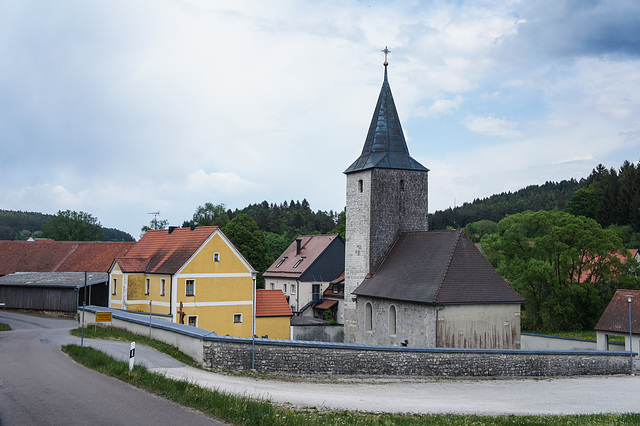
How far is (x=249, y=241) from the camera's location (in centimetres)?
6544

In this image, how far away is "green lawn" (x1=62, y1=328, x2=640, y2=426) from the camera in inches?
444

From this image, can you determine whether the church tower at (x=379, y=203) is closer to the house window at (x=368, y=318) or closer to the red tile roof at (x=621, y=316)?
the house window at (x=368, y=318)

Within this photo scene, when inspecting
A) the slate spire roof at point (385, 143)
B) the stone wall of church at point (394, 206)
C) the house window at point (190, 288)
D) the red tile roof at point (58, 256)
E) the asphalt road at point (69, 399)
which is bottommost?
the asphalt road at point (69, 399)

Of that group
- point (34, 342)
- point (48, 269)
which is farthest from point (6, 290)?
point (34, 342)

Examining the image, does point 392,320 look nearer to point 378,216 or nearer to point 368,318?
point 368,318

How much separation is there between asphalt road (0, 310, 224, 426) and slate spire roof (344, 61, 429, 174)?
71.8 ft

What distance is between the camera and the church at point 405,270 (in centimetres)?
2800

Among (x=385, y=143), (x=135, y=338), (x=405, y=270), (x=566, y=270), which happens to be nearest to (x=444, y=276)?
(x=405, y=270)

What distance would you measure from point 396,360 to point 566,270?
2711cm

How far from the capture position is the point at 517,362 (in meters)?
22.4

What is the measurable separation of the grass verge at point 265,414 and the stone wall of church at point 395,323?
41.7 feet

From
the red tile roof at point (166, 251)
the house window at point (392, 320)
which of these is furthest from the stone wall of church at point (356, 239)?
the red tile roof at point (166, 251)

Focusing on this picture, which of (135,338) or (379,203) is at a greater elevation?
(379,203)

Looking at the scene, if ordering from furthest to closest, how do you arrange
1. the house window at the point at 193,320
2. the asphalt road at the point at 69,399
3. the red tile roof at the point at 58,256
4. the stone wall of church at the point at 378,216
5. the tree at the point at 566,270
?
1. the red tile roof at the point at 58,256
2. the tree at the point at 566,270
3. the stone wall of church at the point at 378,216
4. the house window at the point at 193,320
5. the asphalt road at the point at 69,399
